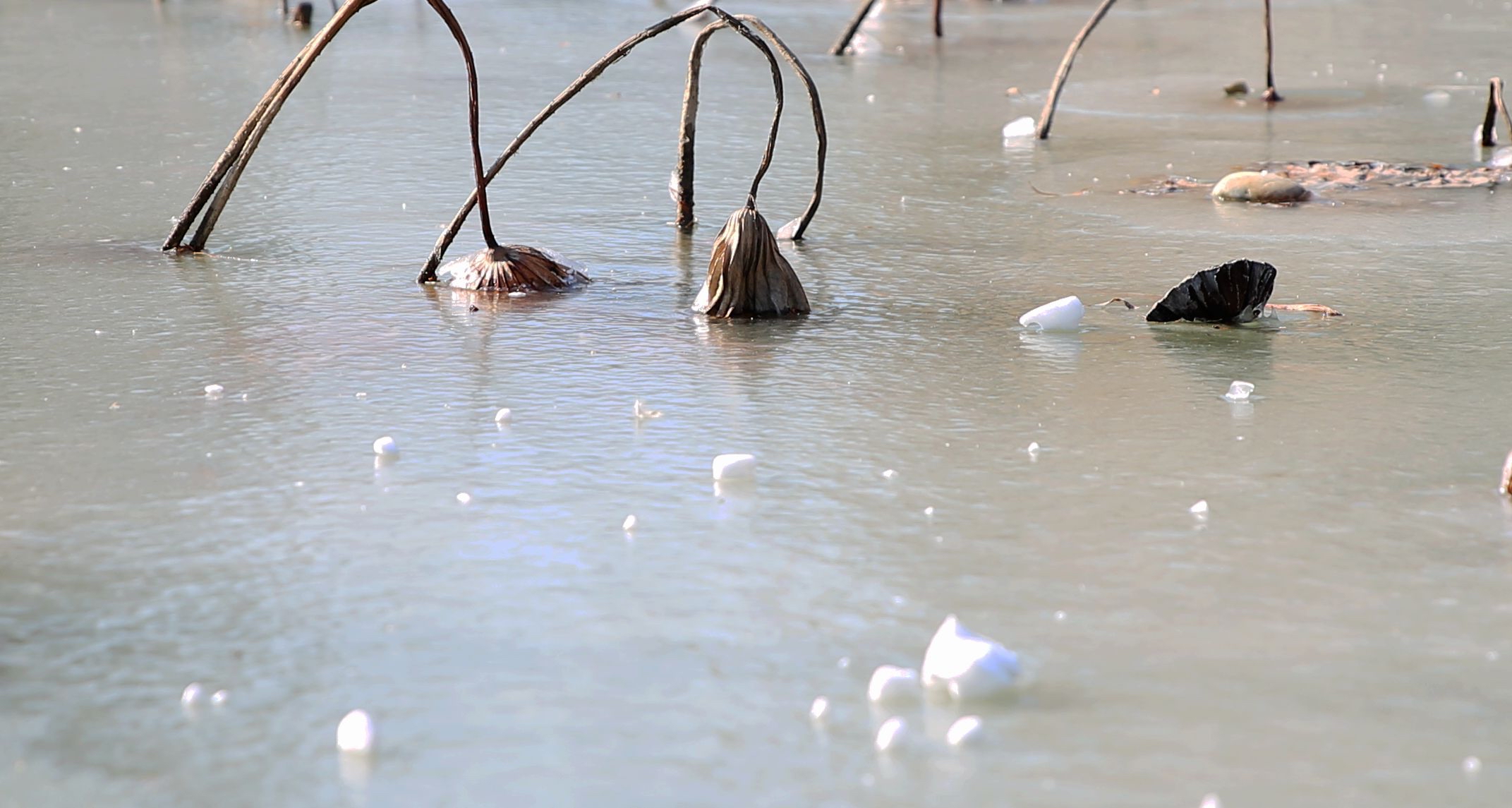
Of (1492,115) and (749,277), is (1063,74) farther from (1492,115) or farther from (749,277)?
(749,277)

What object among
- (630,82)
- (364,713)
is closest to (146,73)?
(630,82)

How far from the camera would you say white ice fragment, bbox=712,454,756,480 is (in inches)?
109

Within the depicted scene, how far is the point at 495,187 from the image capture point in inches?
219

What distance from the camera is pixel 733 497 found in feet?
8.87

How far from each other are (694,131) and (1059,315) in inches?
53.8

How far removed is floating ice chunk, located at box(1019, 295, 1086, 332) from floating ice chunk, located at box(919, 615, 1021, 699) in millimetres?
1852

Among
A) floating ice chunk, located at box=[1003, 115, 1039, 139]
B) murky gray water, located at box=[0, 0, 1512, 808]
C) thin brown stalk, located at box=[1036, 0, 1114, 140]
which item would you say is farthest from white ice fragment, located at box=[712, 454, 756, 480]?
floating ice chunk, located at box=[1003, 115, 1039, 139]

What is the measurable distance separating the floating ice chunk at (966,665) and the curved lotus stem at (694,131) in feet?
7.63

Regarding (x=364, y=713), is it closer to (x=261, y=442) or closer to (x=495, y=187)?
(x=261, y=442)

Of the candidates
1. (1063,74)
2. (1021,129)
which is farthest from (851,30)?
(1063,74)

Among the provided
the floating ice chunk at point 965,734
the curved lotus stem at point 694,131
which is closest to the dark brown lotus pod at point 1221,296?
the curved lotus stem at point 694,131

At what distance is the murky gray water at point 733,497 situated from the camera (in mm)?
1891

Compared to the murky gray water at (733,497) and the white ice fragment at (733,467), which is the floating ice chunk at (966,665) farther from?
the white ice fragment at (733,467)

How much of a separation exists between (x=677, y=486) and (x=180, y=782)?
1.12 meters
